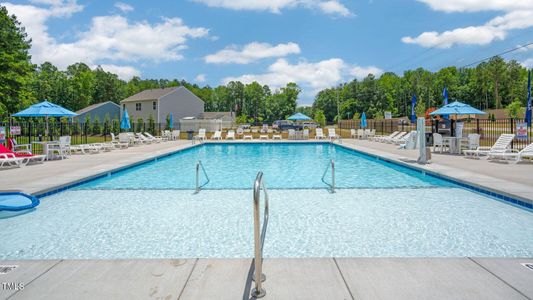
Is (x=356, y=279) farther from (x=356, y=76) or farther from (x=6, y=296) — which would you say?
(x=356, y=76)

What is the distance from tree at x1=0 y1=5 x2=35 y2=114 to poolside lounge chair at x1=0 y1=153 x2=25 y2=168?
17.8m

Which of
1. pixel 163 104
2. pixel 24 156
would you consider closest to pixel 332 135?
pixel 24 156

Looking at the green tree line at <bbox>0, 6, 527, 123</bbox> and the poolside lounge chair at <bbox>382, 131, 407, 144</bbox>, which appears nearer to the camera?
the poolside lounge chair at <bbox>382, 131, 407, 144</bbox>

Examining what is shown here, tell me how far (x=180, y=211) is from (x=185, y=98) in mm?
39500

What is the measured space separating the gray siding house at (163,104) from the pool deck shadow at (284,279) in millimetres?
38215

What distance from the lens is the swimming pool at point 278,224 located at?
14.9 feet

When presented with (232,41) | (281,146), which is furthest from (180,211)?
(232,41)

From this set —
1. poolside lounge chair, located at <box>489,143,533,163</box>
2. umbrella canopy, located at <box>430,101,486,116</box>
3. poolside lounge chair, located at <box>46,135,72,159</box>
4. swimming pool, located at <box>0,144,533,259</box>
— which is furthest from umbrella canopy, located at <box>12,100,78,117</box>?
poolside lounge chair, located at <box>489,143,533,163</box>

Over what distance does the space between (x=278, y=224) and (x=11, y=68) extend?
3025cm

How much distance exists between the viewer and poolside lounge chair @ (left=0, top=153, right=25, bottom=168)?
420 inches

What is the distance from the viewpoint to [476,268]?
3.26m

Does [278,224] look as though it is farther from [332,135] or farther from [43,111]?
[332,135]

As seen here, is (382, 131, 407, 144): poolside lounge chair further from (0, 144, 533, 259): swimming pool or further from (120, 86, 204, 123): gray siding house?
(120, 86, 204, 123): gray siding house

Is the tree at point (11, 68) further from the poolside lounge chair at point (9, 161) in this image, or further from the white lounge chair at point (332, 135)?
the white lounge chair at point (332, 135)
